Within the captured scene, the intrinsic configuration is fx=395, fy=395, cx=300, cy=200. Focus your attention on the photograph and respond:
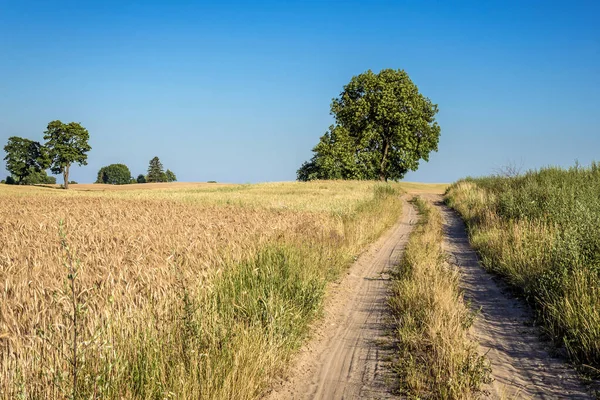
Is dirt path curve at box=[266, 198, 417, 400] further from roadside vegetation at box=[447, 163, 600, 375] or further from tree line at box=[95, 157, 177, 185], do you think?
tree line at box=[95, 157, 177, 185]

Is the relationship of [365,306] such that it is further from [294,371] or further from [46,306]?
[46,306]

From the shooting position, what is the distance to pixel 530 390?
4840 mm

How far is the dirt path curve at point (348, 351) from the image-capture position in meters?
4.91

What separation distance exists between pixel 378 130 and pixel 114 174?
11898 centimetres

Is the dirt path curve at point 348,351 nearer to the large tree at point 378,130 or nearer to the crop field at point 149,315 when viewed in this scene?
the crop field at point 149,315

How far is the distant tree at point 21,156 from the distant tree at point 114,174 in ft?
184

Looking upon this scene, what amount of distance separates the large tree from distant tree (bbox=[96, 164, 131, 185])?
372ft

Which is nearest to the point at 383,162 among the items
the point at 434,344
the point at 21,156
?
the point at 434,344

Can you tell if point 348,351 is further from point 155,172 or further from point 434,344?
point 155,172

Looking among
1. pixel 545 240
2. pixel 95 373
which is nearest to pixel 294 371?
pixel 95 373

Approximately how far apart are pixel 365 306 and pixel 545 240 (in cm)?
541

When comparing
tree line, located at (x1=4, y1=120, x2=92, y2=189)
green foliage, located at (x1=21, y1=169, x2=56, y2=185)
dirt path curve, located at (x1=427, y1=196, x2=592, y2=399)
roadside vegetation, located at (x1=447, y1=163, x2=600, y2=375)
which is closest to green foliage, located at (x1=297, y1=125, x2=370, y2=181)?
roadside vegetation, located at (x1=447, y1=163, x2=600, y2=375)

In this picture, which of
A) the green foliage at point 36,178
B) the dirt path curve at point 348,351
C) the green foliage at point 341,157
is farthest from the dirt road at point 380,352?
the green foliage at point 36,178

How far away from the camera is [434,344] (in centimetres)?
535
